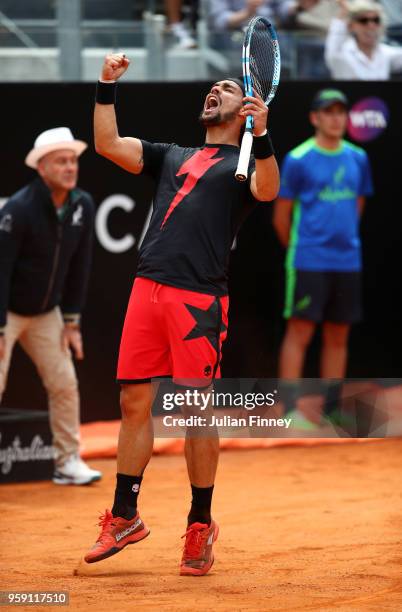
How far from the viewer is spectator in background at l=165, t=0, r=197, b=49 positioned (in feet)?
30.8

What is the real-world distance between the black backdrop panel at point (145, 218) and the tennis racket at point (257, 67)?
3.59 metres

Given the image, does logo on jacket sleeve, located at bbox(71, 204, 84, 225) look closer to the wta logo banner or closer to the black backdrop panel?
the black backdrop panel

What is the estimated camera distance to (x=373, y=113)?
31.0 ft

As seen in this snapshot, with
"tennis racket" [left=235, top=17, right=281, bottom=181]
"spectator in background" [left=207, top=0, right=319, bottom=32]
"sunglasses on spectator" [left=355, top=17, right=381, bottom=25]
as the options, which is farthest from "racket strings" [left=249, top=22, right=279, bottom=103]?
"sunglasses on spectator" [left=355, top=17, right=381, bottom=25]

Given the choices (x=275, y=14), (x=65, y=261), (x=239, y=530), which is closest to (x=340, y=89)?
(x=275, y=14)

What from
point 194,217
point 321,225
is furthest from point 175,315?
point 321,225

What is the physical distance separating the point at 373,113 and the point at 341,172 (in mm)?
703

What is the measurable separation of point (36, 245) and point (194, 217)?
7.94ft

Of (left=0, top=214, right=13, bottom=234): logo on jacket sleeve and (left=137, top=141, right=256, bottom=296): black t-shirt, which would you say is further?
(left=0, top=214, right=13, bottom=234): logo on jacket sleeve

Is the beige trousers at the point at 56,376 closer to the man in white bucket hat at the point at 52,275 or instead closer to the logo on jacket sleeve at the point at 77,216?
the man in white bucket hat at the point at 52,275

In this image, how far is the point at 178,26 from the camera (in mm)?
9586

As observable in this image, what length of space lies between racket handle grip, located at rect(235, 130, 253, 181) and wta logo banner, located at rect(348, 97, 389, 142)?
4.49 meters

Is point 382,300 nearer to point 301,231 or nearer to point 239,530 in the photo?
point 301,231

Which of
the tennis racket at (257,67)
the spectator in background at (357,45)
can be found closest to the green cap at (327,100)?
the spectator in background at (357,45)
